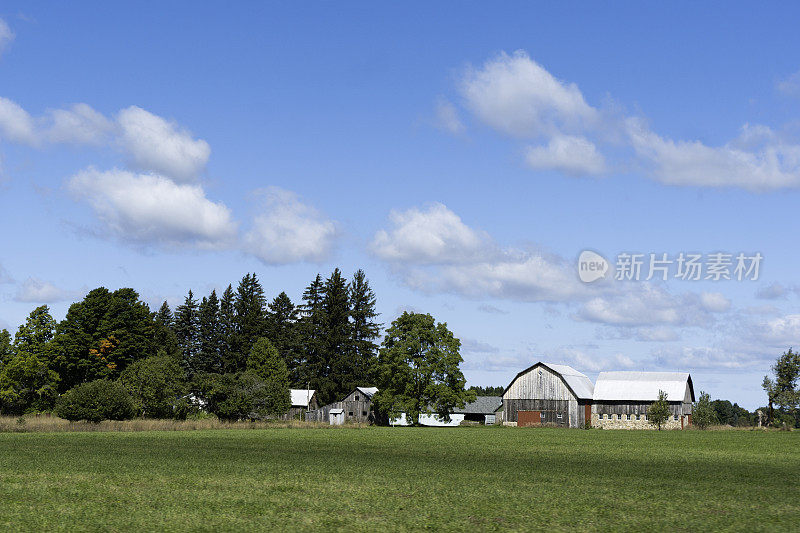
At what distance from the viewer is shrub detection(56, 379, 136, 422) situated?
224 feet

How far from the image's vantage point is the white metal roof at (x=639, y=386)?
101m

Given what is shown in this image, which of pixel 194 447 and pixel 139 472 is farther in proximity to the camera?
pixel 194 447

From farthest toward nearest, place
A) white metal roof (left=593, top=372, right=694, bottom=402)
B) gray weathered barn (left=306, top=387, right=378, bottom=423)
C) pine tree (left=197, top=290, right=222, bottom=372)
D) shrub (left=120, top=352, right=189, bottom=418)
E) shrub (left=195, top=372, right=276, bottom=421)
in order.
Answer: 1. pine tree (left=197, top=290, right=222, bottom=372)
2. gray weathered barn (left=306, top=387, right=378, bottom=423)
3. white metal roof (left=593, top=372, right=694, bottom=402)
4. shrub (left=195, top=372, right=276, bottom=421)
5. shrub (left=120, top=352, right=189, bottom=418)

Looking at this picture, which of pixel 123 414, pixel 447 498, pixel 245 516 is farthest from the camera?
pixel 123 414

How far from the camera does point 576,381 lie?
104m

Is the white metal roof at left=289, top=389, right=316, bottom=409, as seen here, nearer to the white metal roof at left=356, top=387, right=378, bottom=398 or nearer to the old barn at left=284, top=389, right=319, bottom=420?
the old barn at left=284, top=389, right=319, bottom=420

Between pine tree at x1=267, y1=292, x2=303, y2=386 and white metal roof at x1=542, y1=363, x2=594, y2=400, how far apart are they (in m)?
40.6

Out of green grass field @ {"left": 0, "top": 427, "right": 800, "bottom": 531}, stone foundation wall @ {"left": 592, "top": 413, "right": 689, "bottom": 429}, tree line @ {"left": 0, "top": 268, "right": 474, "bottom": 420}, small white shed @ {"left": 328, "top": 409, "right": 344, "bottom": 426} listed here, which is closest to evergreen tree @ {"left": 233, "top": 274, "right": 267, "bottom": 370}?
tree line @ {"left": 0, "top": 268, "right": 474, "bottom": 420}

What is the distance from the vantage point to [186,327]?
134 metres

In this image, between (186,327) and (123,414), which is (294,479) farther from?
(186,327)

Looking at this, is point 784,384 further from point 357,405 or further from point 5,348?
point 5,348

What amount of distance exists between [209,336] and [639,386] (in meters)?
67.0

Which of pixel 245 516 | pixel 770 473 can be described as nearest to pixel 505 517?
pixel 245 516

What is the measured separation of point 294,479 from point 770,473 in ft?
57.2
